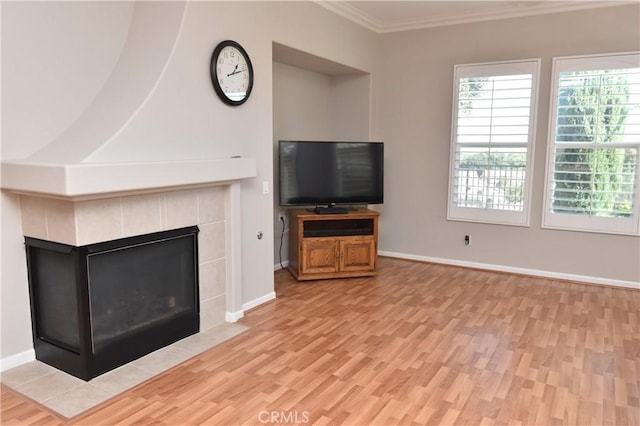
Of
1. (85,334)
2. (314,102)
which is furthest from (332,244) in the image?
(85,334)

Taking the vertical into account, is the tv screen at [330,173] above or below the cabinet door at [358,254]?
above

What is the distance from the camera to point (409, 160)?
561 cm

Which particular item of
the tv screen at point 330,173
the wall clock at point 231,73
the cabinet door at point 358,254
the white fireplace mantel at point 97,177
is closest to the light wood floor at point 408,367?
the cabinet door at point 358,254

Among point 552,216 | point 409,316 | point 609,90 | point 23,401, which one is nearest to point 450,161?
point 552,216

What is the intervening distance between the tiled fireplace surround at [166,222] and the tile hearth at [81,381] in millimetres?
454

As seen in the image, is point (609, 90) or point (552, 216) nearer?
point (609, 90)

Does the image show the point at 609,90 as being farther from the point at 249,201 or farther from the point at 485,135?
the point at 249,201

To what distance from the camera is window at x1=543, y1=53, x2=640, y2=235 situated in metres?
4.42

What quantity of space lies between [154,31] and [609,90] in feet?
13.3

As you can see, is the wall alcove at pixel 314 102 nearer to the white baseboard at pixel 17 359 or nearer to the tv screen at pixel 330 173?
the tv screen at pixel 330 173

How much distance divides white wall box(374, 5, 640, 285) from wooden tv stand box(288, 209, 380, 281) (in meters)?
0.94

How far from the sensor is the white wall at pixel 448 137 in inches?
181

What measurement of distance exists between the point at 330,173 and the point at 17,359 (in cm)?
308

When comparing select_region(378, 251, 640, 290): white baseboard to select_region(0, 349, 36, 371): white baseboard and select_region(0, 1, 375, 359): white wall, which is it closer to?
select_region(0, 1, 375, 359): white wall
